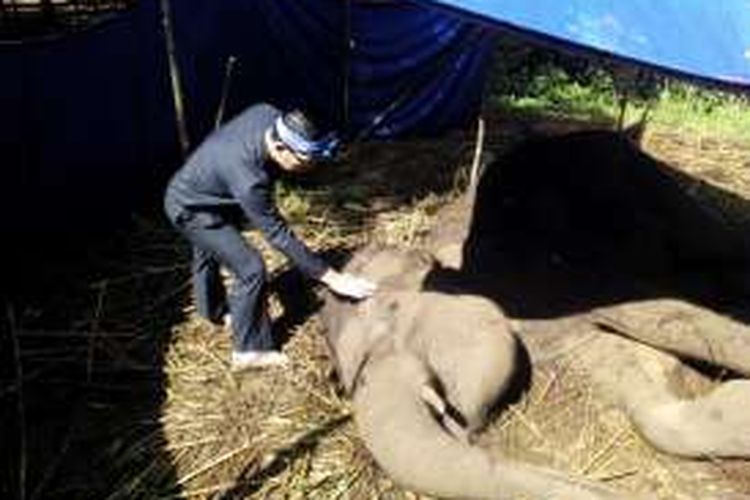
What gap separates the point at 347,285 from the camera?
256 inches

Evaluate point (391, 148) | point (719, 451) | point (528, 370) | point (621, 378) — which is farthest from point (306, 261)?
point (391, 148)

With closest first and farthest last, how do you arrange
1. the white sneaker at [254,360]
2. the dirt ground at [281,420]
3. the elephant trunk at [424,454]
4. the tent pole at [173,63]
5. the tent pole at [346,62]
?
1. the elephant trunk at [424,454]
2. the dirt ground at [281,420]
3. the white sneaker at [254,360]
4. the tent pole at [173,63]
5. the tent pole at [346,62]

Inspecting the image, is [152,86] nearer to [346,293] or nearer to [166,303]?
[166,303]

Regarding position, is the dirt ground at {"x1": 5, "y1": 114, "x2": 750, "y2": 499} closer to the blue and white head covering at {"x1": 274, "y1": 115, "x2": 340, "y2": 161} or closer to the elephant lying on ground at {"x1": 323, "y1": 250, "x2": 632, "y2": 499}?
the elephant lying on ground at {"x1": 323, "y1": 250, "x2": 632, "y2": 499}

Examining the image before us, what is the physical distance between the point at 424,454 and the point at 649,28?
207cm

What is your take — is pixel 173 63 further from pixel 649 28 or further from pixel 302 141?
pixel 649 28

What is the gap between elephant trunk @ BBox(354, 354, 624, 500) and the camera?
534 cm

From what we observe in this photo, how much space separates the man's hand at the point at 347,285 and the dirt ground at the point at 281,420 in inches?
16.3

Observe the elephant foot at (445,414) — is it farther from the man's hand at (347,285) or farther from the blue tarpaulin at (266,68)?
the blue tarpaulin at (266,68)

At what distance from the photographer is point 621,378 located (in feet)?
19.2

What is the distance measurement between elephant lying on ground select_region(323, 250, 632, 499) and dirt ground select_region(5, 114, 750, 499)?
0.52 feet

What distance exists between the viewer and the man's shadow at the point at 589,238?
20.9ft

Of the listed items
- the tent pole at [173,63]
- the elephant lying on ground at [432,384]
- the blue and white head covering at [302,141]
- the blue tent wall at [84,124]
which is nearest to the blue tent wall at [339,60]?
the blue tent wall at [84,124]

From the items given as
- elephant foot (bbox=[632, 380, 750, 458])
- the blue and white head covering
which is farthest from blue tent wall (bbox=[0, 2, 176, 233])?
elephant foot (bbox=[632, 380, 750, 458])
